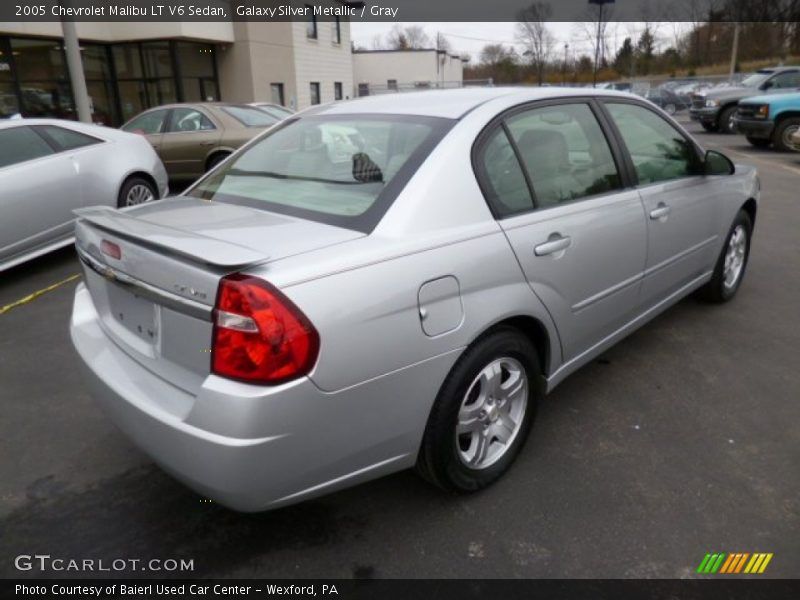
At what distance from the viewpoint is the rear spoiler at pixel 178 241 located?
189 cm

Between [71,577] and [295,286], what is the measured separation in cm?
139

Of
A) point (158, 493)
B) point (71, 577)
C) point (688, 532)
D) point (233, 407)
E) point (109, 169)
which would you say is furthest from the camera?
point (109, 169)

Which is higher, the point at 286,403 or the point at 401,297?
the point at 401,297

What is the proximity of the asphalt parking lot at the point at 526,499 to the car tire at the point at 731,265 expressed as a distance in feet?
2.90

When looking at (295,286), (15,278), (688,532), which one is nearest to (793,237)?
(688,532)

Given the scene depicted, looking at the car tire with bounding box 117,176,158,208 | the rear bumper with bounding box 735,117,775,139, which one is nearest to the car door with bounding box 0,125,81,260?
the car tire with bounding box 117,176,158,208

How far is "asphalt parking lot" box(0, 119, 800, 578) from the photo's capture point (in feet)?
7.47

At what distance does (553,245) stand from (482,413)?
780mm

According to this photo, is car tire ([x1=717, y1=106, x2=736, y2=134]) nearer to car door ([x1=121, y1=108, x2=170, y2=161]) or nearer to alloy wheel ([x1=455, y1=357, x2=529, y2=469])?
car door ([x1=121, y1=108, x2=170, y2=161])

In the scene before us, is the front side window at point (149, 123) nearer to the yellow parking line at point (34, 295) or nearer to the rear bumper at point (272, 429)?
the yellow parking line at point (34, 295)

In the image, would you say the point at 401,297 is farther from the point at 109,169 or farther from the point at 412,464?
the point at 109,169

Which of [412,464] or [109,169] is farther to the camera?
[109,169]

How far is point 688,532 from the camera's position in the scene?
2.37 m

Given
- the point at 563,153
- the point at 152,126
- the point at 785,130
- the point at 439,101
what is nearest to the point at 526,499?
the point at 563,153
